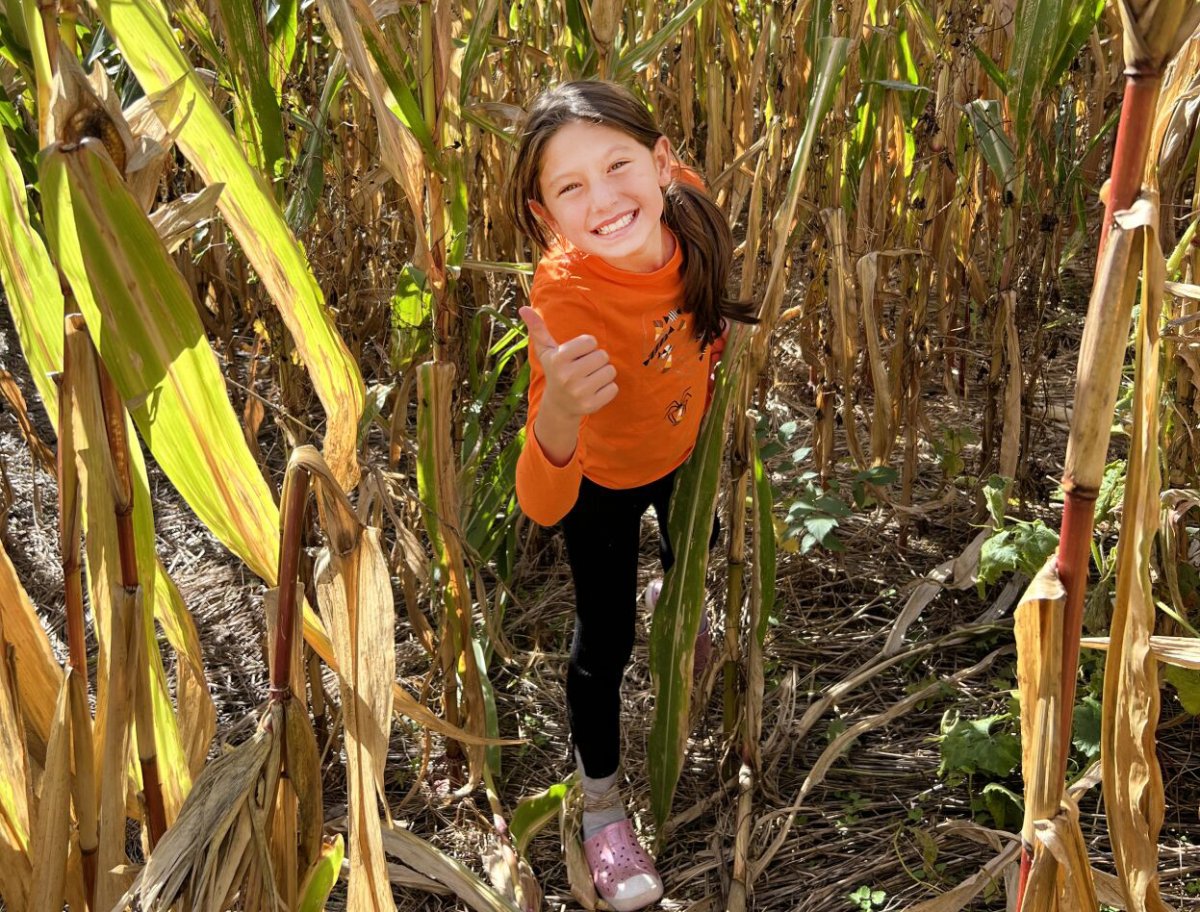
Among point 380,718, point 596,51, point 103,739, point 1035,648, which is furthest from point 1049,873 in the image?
point 596,51

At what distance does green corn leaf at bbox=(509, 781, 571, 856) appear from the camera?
3.79ft

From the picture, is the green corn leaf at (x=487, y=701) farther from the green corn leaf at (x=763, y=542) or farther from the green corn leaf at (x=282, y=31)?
the green corn leaf at (x=282, y=31)

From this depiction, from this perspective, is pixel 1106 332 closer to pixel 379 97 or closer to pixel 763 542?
pixel 379 97

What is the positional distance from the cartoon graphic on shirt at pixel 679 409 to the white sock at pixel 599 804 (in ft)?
1.17

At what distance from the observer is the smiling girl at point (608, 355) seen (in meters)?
0.96

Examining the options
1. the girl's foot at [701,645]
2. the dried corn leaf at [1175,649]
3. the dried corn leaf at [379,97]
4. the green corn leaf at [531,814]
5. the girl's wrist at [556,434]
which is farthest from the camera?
the girl's foot at [701,645]

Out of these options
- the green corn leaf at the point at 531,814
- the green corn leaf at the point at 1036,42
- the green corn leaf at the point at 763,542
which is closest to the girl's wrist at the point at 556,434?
the green corn leaf at the point at 763,542

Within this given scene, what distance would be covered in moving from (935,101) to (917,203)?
12 cm

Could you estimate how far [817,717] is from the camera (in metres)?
1.33

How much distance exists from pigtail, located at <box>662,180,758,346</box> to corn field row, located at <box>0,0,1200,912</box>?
0.14 feet

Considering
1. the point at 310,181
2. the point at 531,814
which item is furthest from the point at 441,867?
the point at 310,181

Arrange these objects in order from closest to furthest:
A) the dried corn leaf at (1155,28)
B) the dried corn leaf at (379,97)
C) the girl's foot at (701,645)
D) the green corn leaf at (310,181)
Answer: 1. the dried corn leaf at (1155,28)
2. the dried corn leaf at (379,97)
3. the green corn leaf at (310,181)
4. the girl's foot at (701,645)

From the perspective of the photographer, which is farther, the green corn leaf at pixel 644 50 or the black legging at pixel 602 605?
the black legging at pixel 602 605

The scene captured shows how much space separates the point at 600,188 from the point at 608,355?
0.13 metres
